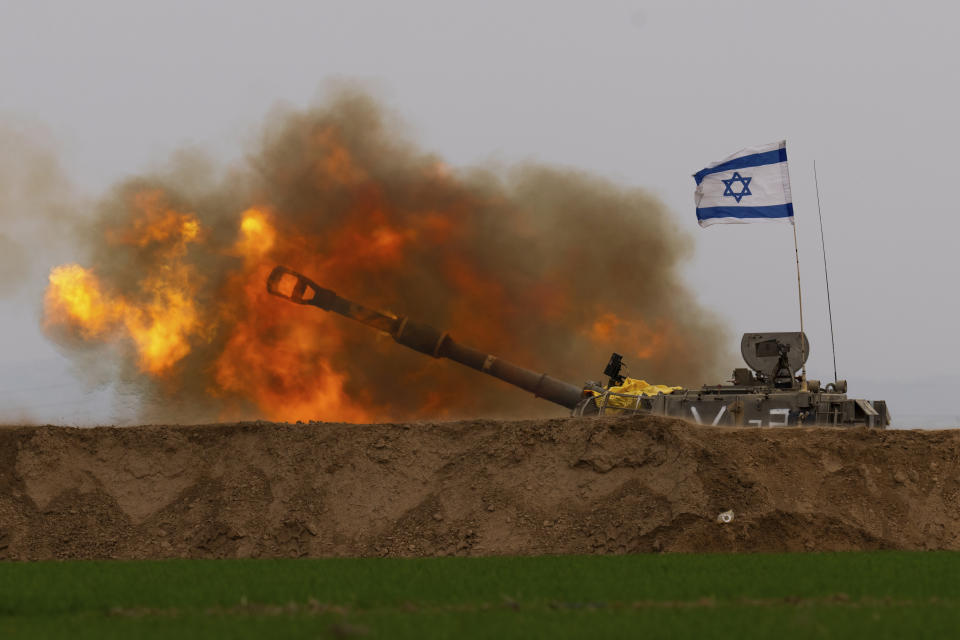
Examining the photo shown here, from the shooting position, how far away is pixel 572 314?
4412 centimetres

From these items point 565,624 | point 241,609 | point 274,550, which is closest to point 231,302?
point 274,550

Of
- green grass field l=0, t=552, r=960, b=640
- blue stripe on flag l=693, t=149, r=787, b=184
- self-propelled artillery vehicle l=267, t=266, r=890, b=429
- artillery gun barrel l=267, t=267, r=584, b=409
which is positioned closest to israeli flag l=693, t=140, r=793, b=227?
blue stripe on flag l=693, t=149, r=787, b=184

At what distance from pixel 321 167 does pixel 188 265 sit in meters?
5.46

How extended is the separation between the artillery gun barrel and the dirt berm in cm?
482

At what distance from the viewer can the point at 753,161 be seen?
102 feet

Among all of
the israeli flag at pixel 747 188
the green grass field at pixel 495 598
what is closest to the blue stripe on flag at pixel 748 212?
the israeli flag at pixel 747 188

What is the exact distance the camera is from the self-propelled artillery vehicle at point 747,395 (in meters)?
27.3

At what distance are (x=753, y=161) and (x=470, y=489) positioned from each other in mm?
12242

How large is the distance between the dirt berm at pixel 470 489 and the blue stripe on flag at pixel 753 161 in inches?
319

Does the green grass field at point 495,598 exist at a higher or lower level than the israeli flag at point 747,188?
lower

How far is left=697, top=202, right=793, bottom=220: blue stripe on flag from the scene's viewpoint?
30.6m

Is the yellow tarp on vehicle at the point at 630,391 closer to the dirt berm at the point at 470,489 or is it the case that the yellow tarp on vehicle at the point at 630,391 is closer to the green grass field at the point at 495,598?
the dirt berm at the point at 470,489

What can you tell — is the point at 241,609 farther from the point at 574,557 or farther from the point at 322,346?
the point at 322,346

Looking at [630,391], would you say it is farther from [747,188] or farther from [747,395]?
[747,188]
